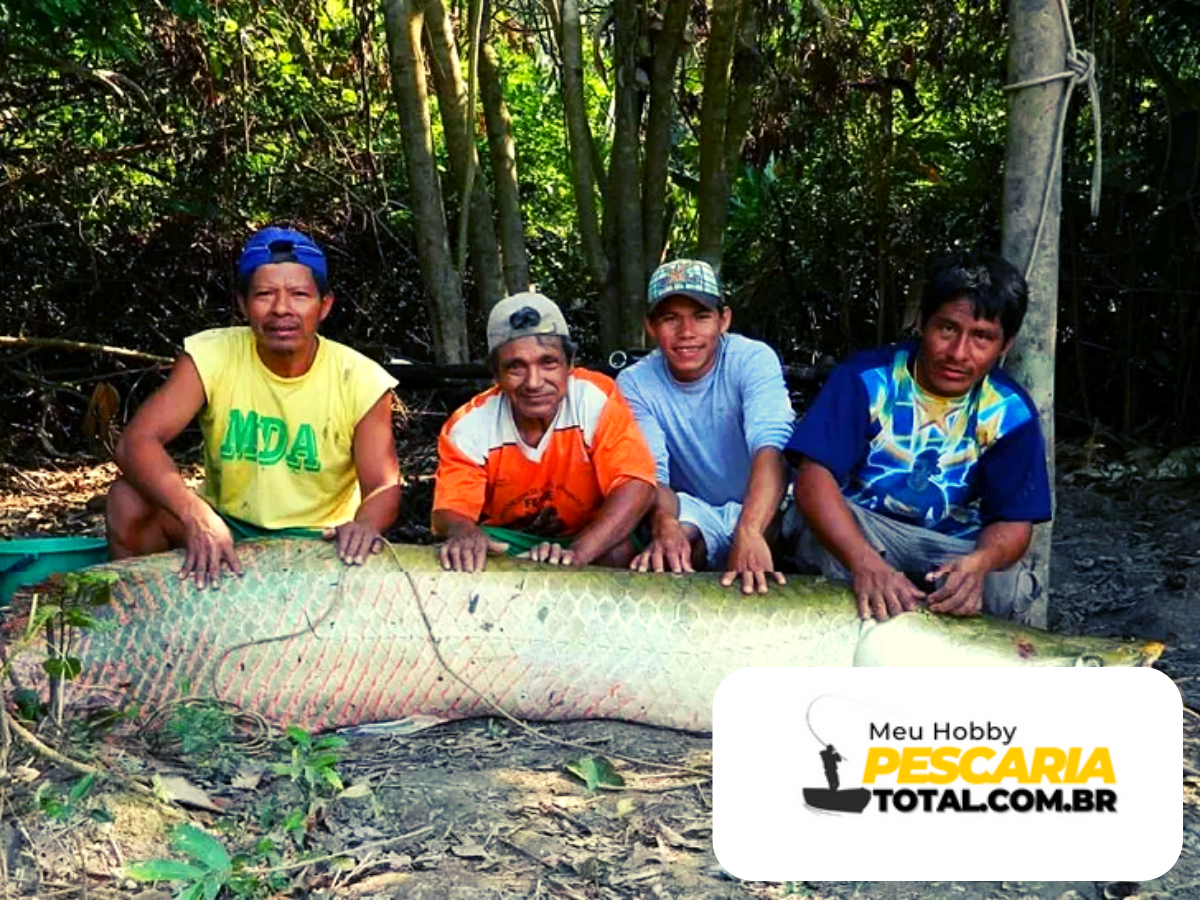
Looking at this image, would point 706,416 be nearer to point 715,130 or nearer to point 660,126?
point 715,130

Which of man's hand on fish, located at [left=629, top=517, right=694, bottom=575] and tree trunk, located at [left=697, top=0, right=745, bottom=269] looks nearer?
man's hand on fish, located at [left=629, top=517, right=694, bottom=575]

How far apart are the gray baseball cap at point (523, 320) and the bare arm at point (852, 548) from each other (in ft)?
3.05

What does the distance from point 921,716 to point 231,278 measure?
7.04 m

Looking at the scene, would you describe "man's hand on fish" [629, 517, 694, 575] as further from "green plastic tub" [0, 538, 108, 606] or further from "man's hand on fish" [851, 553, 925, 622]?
"green plastic tub" [0, 538, 108, 606]

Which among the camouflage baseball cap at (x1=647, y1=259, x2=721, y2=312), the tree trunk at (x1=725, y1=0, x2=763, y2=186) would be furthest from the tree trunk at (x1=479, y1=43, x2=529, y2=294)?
the camouflage baseball cap at (x1=647, y1=259, x2=721, y2=312)

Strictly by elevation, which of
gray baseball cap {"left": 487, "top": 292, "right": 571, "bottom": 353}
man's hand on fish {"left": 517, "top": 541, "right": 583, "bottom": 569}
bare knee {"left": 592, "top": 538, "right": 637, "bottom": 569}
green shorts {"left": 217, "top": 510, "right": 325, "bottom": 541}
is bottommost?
bare knee {"left": 592, "top": 538, "right": 637, "bottom": 569}

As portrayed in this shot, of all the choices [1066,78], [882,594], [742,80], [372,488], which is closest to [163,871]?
[372,488]

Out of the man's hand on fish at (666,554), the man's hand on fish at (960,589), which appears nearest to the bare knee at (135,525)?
the man's hand on fish at (666,554)

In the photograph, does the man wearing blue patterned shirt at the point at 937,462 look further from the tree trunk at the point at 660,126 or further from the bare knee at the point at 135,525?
the tree trunk at the point at 660,126

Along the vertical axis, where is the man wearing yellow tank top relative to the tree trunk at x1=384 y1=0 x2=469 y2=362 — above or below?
below

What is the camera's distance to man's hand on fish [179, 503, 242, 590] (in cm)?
382

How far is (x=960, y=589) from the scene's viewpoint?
3.77 m

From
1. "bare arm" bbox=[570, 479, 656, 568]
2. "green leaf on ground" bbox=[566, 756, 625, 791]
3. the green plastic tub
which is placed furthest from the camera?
the green plastic tub

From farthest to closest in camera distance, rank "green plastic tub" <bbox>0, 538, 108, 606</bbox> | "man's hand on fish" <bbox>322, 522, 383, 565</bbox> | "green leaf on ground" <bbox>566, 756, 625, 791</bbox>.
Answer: "green plastic tub" <bbox>0, 538, 108, 606</bbox>
"man's hand on fish" <bbox>322, 522, 383, 565</bbox>
"green leaf on ground" <bbox>566, 756, 625, 791</bbox>
